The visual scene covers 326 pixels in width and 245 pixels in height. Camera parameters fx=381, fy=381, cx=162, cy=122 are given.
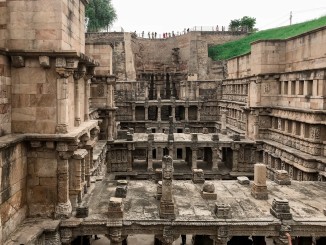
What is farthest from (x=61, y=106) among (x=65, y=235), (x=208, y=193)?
(x=208, y=193)

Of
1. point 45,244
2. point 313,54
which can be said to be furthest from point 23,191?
point 313,54

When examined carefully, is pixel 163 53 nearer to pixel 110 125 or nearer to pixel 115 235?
pixel 110 125

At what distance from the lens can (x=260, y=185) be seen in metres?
18.0

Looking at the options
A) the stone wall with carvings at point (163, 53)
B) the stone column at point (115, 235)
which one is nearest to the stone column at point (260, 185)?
the stone column at point (115, 235)

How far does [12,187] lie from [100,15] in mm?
62437

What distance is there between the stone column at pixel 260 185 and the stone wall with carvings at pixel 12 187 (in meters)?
10.3

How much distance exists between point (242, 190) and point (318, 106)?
A: 8006 millimetres

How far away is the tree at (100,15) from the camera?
2709 inches

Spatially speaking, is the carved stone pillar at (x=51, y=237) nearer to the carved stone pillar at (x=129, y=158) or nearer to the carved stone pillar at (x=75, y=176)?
the carved stone pillar at (x=75, y=176)

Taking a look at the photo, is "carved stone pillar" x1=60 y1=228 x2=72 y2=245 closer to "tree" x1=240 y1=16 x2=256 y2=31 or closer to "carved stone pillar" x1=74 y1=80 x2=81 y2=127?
"carved stone pillar" x1=74 y1=80 x2=81 y2=127

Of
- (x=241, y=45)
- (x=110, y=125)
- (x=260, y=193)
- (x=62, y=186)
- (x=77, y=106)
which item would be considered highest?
(x=241, y=45)

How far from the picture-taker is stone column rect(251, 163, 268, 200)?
17.9m

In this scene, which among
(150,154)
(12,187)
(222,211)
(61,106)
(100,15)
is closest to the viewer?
(12,187)

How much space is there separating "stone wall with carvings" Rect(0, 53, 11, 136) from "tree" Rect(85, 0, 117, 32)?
57700 millimetres
